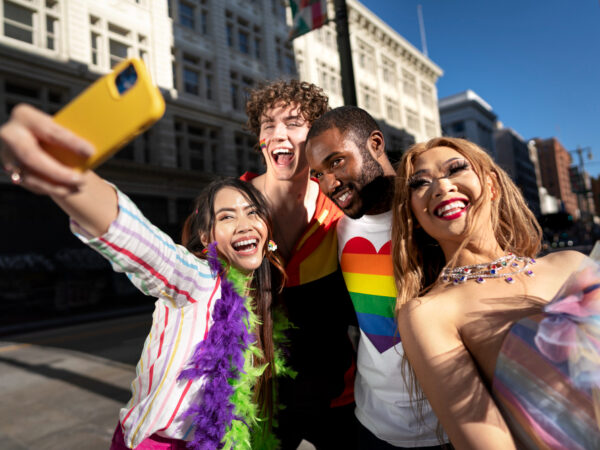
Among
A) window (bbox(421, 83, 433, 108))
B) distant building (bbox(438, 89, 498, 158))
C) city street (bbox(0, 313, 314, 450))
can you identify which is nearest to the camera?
city street (bbox(0, 313, 314, 450))

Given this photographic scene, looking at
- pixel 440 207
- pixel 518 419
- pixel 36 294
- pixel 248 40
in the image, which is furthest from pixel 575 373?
pixel 248 40

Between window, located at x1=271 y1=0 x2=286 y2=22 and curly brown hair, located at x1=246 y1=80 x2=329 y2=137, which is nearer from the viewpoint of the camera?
curly brown hair, located at x1=246 y1=80 x2=329 y2=137

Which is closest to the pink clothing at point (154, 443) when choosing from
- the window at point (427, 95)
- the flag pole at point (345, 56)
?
the flag pole at point (345, 56)

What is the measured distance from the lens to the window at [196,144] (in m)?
20.0

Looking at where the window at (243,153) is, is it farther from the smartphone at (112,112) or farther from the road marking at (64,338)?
the smartphone at (112,112)

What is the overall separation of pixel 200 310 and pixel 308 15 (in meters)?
4.72

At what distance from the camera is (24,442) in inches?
159

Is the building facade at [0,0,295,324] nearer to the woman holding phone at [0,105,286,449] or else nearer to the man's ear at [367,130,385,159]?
the man's ear at [367,130,385,159]

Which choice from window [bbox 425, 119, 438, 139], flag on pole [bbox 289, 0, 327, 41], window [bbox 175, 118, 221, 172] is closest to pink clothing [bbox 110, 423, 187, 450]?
flag on pole [bbox 289, 0, 327, 41]

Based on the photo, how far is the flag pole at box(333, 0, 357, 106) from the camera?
171 inches

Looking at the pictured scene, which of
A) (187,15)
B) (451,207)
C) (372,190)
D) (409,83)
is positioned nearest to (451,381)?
(451,207)

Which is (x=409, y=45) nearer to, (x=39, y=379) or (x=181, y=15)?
(x=181, y=15)

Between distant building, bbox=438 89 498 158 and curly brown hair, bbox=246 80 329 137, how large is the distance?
198 feet

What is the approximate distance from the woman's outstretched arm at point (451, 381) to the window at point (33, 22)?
1872 cm
